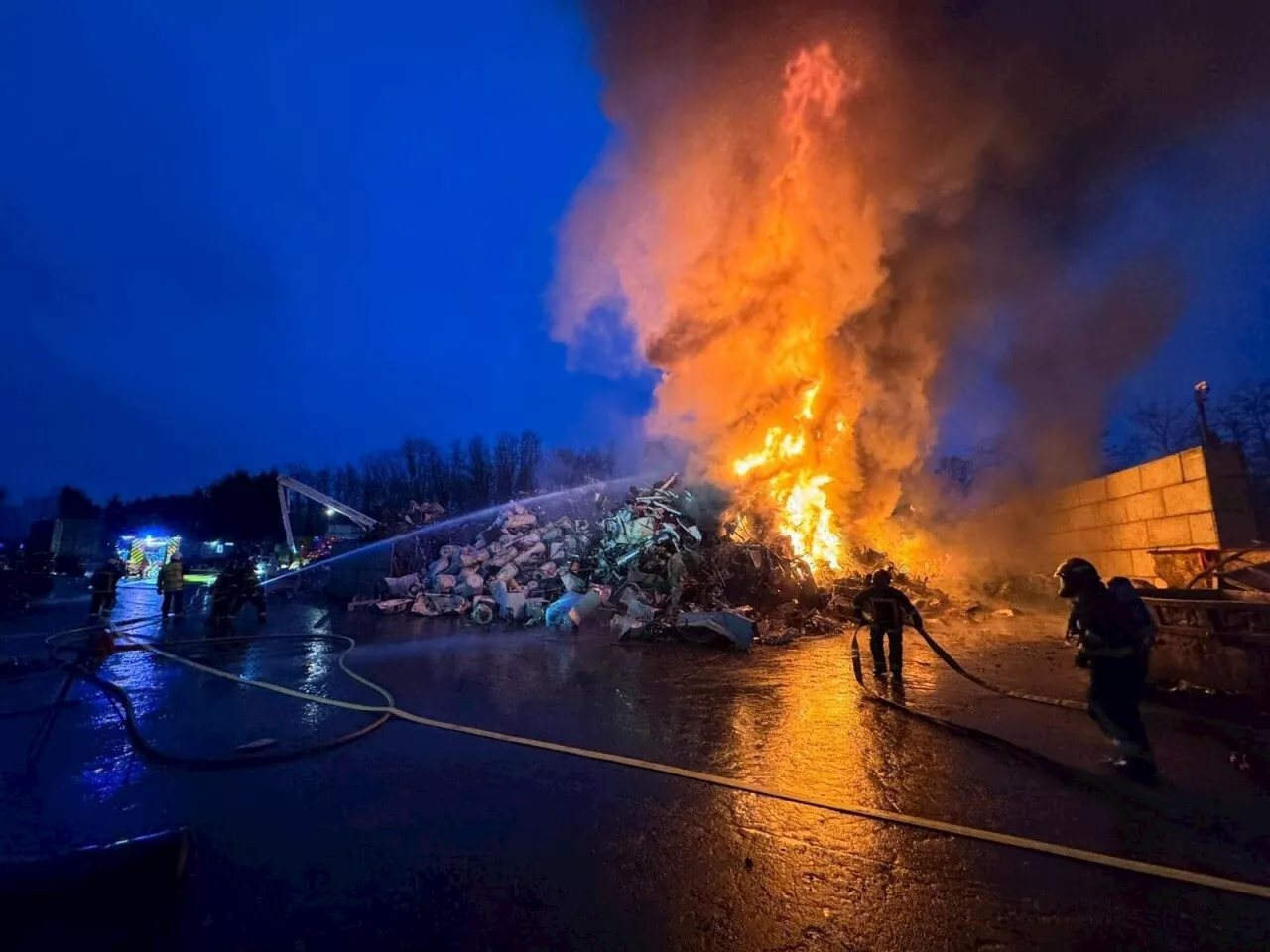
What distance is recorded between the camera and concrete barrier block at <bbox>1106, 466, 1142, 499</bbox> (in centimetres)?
1220

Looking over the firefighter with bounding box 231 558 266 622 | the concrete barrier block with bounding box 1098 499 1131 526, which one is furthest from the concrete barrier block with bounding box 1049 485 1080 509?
the firefighter with bounding box 231 558 266 622

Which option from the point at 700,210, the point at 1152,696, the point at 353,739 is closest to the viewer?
the point at 353,739

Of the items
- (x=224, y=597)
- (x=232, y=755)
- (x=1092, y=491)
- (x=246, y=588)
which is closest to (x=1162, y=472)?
(x=1092, y=491)

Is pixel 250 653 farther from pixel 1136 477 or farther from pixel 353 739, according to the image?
pixel 1136 477

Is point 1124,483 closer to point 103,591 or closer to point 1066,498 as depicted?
point 1066,498

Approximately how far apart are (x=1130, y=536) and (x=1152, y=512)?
97 cm

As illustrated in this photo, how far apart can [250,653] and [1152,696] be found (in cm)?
1292

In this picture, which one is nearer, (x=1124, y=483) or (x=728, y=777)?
(x=728, y=777)

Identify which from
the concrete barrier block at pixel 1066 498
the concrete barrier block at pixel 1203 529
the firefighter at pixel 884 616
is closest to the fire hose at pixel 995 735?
the firefighter at pixel 884 616

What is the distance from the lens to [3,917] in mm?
2184

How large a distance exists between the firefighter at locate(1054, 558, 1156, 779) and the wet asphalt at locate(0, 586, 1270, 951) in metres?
0.29

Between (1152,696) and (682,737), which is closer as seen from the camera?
(682,737)

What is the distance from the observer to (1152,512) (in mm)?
11719

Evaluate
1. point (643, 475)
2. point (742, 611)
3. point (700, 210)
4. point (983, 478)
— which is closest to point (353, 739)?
point (742, 611)
